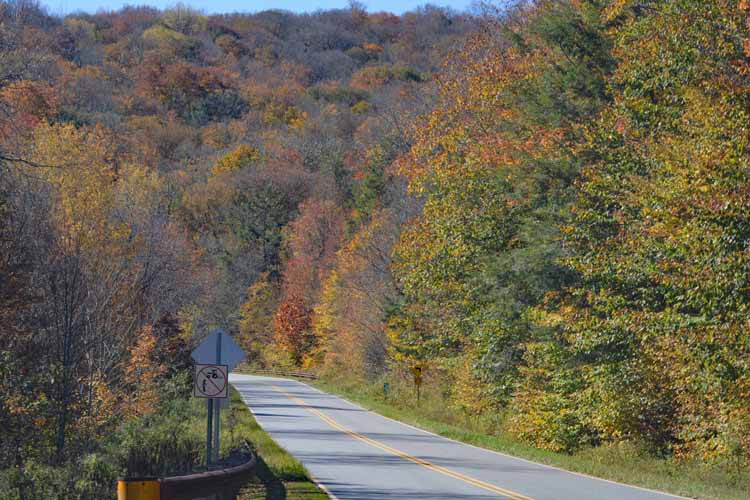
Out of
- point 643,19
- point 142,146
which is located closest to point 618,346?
point 643,19

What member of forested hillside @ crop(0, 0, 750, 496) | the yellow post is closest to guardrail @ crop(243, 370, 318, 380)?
forested hillside @ crop(0, 0, 750, 496)

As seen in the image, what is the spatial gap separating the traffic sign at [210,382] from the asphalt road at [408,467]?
2.93 metres

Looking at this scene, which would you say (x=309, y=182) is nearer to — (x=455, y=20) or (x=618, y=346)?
(x=455, y=20)

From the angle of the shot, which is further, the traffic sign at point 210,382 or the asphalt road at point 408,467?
the asphalt road at point 408,467

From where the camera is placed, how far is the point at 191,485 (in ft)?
37.9


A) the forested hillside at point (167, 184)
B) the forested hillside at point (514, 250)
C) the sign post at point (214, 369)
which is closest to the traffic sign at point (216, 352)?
the sign post at point (214, 369)

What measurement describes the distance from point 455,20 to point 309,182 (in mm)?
41349

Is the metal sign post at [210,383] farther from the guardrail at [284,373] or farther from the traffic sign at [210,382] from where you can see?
the guardrail at [284,373]

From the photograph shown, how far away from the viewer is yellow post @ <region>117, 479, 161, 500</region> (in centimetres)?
1004

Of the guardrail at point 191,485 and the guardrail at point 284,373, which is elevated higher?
the guardrail at point 191,485

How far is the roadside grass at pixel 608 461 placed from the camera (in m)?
19.0

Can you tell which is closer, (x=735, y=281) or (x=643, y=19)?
(x=735, y=281)

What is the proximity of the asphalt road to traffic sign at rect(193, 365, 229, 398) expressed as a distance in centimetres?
293

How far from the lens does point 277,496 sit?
15.6m
